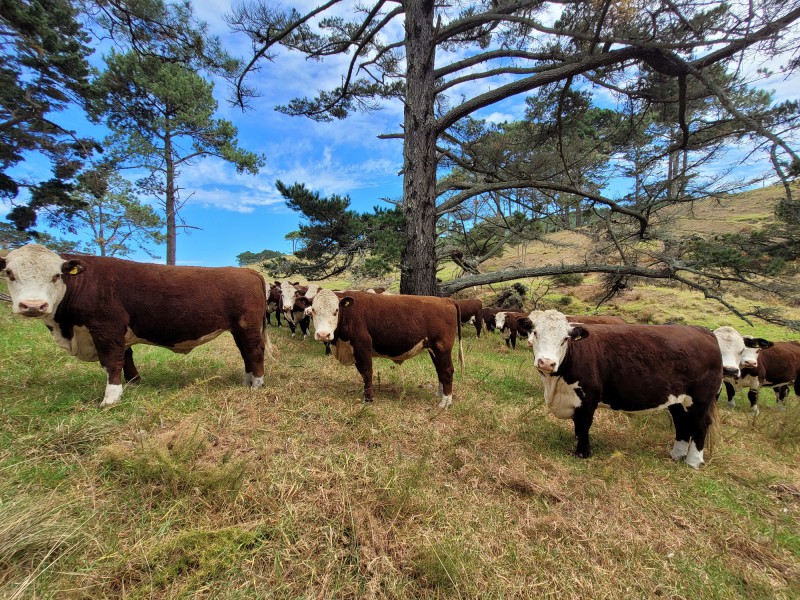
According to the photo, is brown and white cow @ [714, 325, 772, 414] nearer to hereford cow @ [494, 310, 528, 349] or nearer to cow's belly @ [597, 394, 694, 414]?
cow's belly @ [597, 394, 694, 414]

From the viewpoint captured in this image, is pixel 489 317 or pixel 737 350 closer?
pixel 737 350

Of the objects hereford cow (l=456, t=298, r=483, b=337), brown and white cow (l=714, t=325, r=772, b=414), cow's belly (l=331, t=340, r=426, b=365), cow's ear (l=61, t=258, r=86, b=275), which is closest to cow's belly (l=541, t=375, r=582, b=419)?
cow's belly (l=331, t=340, r=426, b=365)

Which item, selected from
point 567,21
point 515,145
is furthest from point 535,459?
point 515,145

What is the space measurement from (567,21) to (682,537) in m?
9.45

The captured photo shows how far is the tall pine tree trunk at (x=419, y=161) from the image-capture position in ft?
30.1

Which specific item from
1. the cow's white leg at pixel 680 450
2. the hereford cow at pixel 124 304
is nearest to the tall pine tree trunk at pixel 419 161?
the hereford cow at pixel 124 304

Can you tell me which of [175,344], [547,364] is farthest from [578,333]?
[175,344]

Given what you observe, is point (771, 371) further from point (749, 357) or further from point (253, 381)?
point (253, 381)

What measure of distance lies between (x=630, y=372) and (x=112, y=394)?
603cm

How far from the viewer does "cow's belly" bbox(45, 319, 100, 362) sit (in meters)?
4.20

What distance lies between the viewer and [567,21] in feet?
25.1

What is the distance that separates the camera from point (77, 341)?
4.30 m

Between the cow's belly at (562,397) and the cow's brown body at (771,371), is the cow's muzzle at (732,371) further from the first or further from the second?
the cow's belly at (562,397)

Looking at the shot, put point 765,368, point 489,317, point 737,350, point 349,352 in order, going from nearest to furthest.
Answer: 1. point 349,352
2. point 737,350
3. point 765,368
4. point 489,317
